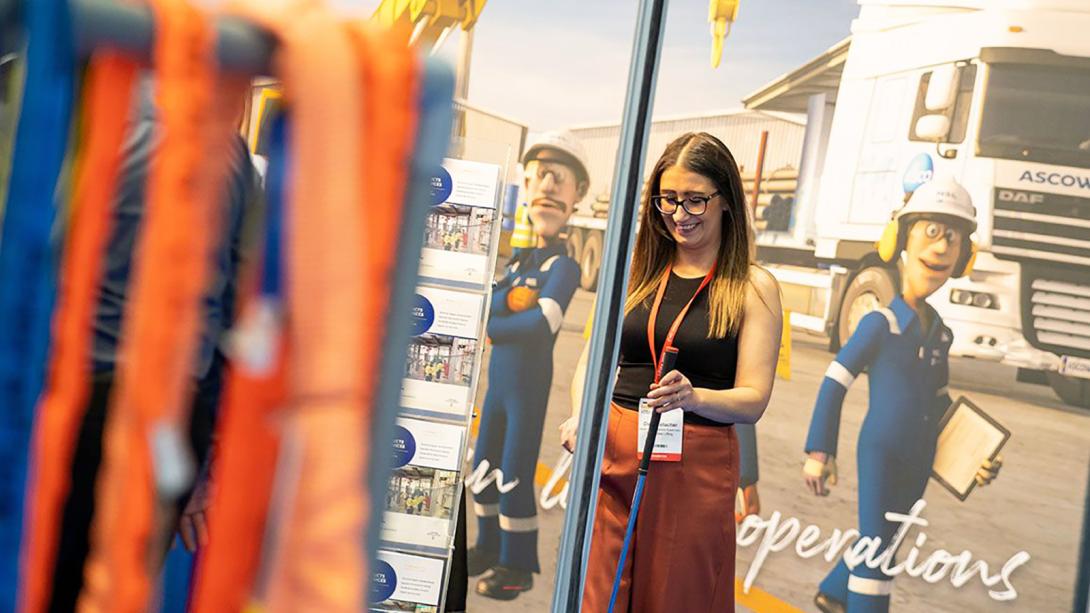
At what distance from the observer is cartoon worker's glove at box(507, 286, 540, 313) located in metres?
3.40

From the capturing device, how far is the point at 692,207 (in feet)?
7.97

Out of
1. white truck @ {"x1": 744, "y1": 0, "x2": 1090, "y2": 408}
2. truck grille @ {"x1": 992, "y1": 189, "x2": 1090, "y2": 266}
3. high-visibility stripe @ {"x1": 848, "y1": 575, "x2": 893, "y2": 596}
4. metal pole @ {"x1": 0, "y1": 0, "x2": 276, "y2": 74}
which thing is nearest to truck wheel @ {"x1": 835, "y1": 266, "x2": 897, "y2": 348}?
white truck @ {"x1": 744, "y1": 0, "x2": 1090, "y2": 408}

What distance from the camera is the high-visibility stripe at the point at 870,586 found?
3211 mm

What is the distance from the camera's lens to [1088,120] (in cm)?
301

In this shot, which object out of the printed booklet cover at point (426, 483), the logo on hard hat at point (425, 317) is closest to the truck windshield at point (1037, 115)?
the logo on hard hat at point (425, 317)

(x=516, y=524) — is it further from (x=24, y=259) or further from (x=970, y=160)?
(x=24, y=259)

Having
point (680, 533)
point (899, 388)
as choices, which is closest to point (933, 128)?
point (899, 388)

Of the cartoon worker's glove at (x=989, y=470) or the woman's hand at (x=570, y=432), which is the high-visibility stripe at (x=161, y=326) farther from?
the cartoon worker's glove at (x=989, y=470)

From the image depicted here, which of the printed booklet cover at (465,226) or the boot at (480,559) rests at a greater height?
the printed booklet cover at (465,226)

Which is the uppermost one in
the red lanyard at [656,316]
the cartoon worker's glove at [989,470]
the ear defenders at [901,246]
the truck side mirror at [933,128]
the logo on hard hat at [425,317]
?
the truck side mirror at [933,128]

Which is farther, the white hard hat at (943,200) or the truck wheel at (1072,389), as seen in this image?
the white hard hat at (943,200)

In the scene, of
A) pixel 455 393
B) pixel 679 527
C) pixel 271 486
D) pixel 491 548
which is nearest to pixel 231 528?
pixel 271 486

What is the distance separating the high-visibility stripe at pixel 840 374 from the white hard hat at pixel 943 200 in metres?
0.53

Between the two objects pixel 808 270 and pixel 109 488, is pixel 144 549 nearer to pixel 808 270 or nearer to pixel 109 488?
pixel 109 488
